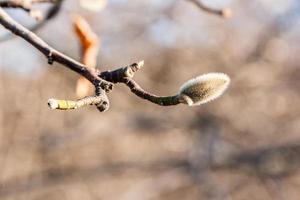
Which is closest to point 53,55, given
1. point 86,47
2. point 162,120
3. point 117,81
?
point 117,81

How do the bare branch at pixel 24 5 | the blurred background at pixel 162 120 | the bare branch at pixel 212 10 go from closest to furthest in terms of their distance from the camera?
the bare branch at pixel 24 5
the bare branch at pixel 212 10
the blurred background at pixel 162 120

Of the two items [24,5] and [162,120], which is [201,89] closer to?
[24,5]

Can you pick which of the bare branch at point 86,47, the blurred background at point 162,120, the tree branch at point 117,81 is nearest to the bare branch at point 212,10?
the bare branch at point 86,47

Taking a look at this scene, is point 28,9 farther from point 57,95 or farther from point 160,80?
point 160,80

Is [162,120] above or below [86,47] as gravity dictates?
above

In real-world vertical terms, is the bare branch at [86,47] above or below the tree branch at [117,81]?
above

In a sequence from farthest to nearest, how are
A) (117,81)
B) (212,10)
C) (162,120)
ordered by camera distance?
(162,120)
(212,10)
(117,81)

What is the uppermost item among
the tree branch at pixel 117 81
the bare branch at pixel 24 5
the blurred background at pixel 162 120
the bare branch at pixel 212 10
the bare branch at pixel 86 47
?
the blurred background at pixel 162 120

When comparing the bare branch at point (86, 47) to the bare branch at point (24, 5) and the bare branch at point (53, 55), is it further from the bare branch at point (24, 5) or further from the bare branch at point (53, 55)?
the bare branch at point (53, 55)

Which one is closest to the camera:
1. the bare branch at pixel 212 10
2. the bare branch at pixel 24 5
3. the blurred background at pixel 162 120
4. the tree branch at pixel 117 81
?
the tree branch at pixel 117 81
